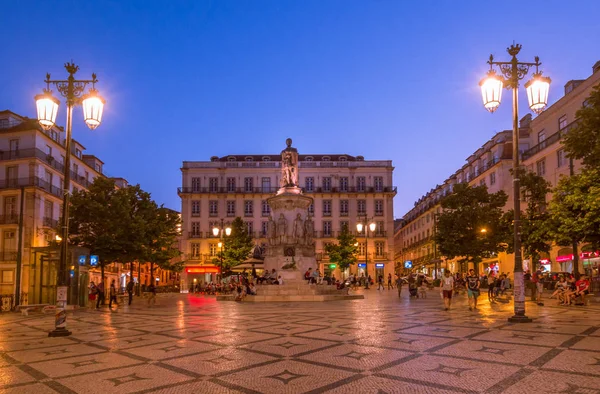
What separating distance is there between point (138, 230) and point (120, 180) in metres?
41.9

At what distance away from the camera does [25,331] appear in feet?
52.0

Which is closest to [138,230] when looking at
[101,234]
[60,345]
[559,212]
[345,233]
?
[101,234]

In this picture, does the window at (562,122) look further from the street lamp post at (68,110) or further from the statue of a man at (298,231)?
the street lamp post at (68,110)

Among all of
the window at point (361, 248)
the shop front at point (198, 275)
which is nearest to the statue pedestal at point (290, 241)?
the shop front at point (198, 275)

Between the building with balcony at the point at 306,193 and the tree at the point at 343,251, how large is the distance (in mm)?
6533

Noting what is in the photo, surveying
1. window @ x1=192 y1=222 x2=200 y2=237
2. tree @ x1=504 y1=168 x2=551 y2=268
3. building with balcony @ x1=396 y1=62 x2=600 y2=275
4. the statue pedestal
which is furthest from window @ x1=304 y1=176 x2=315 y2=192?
tree @ x1=504 y1=168 x2=551 y2=268

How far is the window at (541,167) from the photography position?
4534 centimetres

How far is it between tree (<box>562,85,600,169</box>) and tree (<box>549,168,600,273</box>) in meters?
0.54

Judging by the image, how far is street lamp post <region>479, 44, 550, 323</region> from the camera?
15391 mm

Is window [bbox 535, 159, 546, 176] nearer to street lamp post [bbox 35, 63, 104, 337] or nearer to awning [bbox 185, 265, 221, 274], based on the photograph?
street lamp post [bbox 35, 63, 104, 337]

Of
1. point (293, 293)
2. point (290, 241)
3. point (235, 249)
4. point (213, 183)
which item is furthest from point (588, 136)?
point (213, 183)

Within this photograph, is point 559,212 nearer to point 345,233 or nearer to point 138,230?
point 138,230

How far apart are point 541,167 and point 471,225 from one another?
40.3 feet

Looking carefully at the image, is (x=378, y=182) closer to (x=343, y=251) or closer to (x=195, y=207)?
(x=343, y=251)
